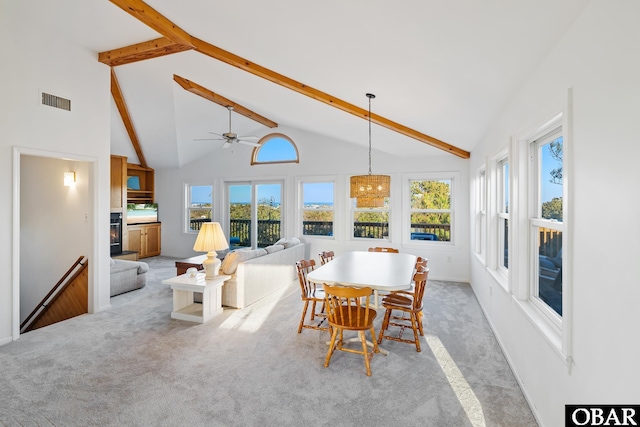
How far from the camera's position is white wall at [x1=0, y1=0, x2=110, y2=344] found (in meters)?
3.27

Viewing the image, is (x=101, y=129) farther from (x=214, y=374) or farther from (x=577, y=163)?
(x=577, y=163)

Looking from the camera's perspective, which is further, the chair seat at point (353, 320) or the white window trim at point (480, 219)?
the white window trim at point (480, 219)

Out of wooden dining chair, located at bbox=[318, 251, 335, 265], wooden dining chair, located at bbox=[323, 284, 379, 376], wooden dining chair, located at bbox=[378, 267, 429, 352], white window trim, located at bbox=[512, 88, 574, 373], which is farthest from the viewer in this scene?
wooden dining chair, located at bbox=[318, 251, 335, 265]

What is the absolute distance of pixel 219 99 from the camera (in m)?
5.96

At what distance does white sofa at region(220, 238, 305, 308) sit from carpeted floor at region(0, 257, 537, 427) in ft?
1.61

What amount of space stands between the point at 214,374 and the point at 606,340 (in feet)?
8.46

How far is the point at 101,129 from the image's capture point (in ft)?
13.9

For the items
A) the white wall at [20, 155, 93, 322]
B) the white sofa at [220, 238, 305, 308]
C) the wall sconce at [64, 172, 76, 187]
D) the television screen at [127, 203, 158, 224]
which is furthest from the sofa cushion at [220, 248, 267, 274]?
the television screen at [127, 203, 158, 224]

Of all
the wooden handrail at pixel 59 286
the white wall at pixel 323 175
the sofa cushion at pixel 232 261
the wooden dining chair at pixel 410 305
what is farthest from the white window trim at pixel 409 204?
the wooden handrail at pixel 59 286

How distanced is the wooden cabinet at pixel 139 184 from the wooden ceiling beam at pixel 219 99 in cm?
351

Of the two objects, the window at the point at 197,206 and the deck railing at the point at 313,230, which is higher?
the window at the point at 197,206

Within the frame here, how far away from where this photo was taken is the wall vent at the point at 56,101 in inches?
143

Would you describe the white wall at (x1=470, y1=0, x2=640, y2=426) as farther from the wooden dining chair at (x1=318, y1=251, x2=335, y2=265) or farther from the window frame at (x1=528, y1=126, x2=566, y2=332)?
the wooden dining chair at (x1=318, y1=251, x2=335, y2=265)

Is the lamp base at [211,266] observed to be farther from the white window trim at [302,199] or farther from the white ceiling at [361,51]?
the white window trim at [302,199]
